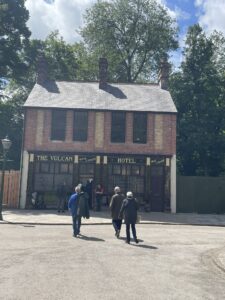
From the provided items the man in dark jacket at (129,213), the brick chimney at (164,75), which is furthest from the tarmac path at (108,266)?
the brick chimney at (164,75)

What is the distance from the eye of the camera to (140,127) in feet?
79.6

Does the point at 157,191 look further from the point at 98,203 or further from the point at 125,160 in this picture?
the point at 98,203

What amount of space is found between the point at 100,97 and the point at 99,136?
127 inches

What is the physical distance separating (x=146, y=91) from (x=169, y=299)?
Answer: 21.4 m

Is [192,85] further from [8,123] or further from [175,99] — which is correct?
[8,123]

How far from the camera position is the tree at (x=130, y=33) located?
41656 mm

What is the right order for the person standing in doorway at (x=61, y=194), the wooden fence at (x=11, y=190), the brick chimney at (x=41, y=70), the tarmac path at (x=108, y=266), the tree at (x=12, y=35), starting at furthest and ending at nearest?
the tree at (x=12, y=35), the brick chimney at (x=41, y=70), the wooden fence at (x=11, y=190), the person standing in doorway at (x=61, y=194), the tarmac path at (x=108, y=266)

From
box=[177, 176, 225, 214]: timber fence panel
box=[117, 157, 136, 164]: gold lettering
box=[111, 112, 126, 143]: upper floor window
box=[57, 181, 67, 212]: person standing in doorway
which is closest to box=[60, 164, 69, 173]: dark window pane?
box=[57, 181, 67, 212]: person standing in doorway

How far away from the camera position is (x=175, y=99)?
3178 cm

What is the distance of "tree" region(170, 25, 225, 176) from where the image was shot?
3000 centimetres

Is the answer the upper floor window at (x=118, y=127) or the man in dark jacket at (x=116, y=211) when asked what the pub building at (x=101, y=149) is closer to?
the upper floor window at (x=118, y=127)

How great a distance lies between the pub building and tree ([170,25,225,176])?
654 centimetres

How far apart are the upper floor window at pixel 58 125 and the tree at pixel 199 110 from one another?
11.2 m

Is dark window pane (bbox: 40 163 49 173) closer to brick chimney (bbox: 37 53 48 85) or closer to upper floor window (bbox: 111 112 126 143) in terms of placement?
upper floor window (bbox: 111 112 126 143)
